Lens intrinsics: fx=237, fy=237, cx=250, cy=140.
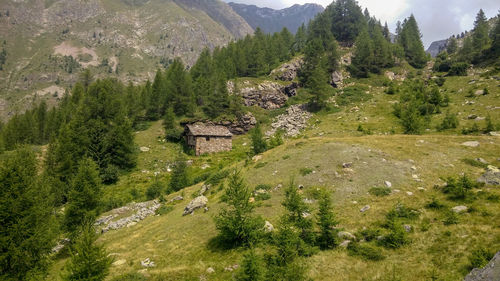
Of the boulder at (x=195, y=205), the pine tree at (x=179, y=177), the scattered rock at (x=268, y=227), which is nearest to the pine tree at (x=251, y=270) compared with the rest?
the scattered rock at (x=268, y=227)

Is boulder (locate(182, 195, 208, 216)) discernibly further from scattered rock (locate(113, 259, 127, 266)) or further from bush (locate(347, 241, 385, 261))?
bush (locate(347, 241, 385, 261))

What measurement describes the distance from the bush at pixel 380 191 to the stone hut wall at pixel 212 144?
43346 mm

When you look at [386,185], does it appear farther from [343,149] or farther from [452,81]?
[452,81]

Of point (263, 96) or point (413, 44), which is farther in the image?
point (413, 44)

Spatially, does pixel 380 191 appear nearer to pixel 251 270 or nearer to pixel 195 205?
pixel 251 270

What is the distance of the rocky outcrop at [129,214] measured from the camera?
28.3 metres

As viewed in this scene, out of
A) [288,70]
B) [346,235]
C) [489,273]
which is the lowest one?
[346,235]

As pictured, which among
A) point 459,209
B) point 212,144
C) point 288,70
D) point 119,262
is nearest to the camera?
point 459,209

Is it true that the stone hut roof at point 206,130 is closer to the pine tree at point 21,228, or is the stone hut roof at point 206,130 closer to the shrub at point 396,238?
the pine tree at point 21,228

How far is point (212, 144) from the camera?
59625 millimetres

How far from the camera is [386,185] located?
2141 cm

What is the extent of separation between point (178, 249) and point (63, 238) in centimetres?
2005

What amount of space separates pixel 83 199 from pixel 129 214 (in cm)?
824

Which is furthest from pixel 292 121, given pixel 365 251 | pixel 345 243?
pixel 365 251
